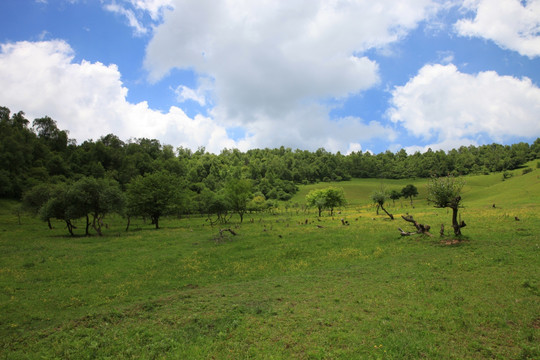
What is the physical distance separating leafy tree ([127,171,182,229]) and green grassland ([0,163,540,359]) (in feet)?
94.3

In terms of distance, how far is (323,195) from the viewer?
8244cm

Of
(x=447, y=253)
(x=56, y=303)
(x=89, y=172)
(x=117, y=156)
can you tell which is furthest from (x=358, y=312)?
(x=117, y=156)

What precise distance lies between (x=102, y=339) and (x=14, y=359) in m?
2.97

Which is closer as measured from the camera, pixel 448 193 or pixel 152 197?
pixel 448 193

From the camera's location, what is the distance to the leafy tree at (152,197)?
2293 inches

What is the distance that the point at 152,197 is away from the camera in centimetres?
5834

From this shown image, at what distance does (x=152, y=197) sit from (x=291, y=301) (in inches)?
2032

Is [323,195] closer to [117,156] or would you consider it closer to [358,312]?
[358,312]

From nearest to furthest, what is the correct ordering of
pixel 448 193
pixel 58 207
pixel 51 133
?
pixel 448 193
pixel 58 207
pixel 51 133

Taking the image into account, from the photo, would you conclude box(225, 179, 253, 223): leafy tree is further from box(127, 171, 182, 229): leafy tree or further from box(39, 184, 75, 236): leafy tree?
box(39, 184, 75, 236): leafy tree

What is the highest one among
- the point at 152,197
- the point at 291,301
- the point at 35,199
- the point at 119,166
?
the point at 119,166

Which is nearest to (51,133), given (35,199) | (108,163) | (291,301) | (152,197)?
(108,163)

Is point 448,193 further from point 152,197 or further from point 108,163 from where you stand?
point 108,163

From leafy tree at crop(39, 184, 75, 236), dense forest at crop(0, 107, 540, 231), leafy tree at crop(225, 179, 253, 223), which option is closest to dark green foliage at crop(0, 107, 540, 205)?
dense forest at crop(0, 107, 540, 231)
